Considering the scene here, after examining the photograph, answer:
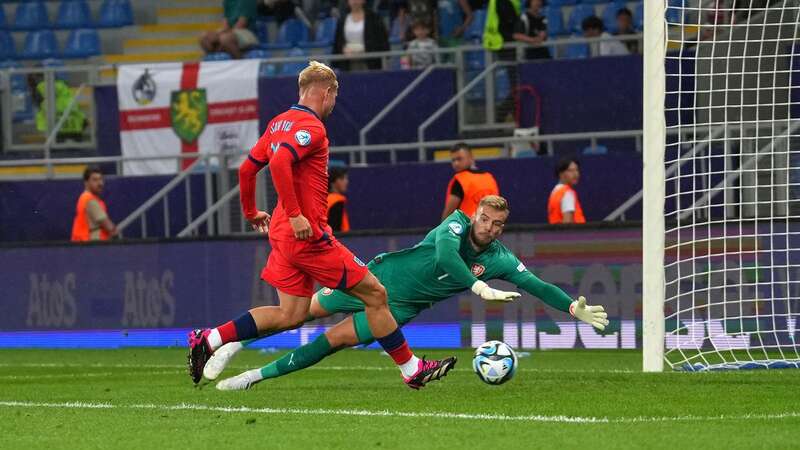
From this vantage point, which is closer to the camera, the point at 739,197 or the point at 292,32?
the point at 739,197

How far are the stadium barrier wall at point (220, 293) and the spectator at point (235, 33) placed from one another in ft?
19.7

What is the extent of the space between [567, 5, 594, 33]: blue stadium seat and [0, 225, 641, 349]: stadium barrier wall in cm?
675

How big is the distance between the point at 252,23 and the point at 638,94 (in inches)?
297

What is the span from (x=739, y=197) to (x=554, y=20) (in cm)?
889

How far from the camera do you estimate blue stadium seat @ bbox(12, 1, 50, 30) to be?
2714 centimetres

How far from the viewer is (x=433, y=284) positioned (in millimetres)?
10883

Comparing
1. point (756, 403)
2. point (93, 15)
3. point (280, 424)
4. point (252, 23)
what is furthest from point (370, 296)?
point (93, 15)

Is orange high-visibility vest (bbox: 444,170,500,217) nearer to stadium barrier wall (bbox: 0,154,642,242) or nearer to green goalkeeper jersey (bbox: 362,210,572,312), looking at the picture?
stadium barrier wall (bbox: 0,154,642,242)

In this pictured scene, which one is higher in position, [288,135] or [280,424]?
[288,135]

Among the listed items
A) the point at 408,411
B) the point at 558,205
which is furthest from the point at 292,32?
the point at 408,411

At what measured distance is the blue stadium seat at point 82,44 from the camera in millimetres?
26188

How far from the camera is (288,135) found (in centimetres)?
957

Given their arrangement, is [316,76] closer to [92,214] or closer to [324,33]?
[92,214]

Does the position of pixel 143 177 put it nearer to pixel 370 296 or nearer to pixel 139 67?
pixel 139 67
